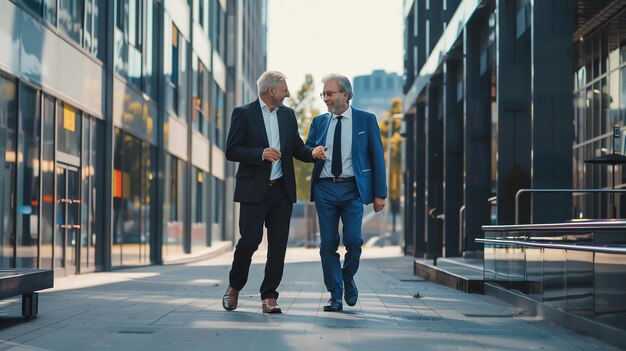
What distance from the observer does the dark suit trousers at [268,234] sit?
8.77m

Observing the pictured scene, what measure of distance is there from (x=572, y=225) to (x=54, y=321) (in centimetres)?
402

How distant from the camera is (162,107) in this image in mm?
26375

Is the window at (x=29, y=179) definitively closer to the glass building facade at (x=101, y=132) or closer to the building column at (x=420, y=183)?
the glass building facade at (x=101, y=132)

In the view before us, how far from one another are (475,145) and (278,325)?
15777 millimetres

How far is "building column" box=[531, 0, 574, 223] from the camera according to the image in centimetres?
1559

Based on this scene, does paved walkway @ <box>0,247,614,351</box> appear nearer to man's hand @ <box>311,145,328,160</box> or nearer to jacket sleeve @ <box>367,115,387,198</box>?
jacket sleeve @ <box>367,115,387,198</box>

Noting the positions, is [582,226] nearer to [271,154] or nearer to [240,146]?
[271,154]

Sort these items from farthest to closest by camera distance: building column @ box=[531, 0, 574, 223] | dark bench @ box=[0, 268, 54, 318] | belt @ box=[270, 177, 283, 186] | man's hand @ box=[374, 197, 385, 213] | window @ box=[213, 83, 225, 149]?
window @ box=[213, 83, 225, 149], building column @ box=[531, 0, 574, 223], man's hand @ box=[374, 197, 385, 213], belt @ box=[270, 177, 283, 186], dark bench @ box=[0, 268, 54, 318]

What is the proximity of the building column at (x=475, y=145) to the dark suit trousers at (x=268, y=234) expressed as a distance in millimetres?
14225

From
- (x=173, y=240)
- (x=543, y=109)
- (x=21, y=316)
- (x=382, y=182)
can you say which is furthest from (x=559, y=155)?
(x=173, y=240)

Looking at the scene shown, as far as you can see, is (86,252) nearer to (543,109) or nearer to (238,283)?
(543,109)

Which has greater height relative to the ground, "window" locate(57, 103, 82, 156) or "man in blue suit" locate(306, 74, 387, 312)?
"window" locate(57, 103, 82, 156)

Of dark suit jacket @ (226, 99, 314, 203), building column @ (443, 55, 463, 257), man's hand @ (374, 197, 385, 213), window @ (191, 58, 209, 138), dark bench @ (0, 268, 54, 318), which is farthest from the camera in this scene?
window @ (191, 58, 209, 138)

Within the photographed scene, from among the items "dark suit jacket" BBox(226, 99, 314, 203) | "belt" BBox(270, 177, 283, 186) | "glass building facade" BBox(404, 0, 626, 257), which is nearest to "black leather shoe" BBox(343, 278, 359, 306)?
"dark suit jacket" BBox(226, 99, 314, 203)
